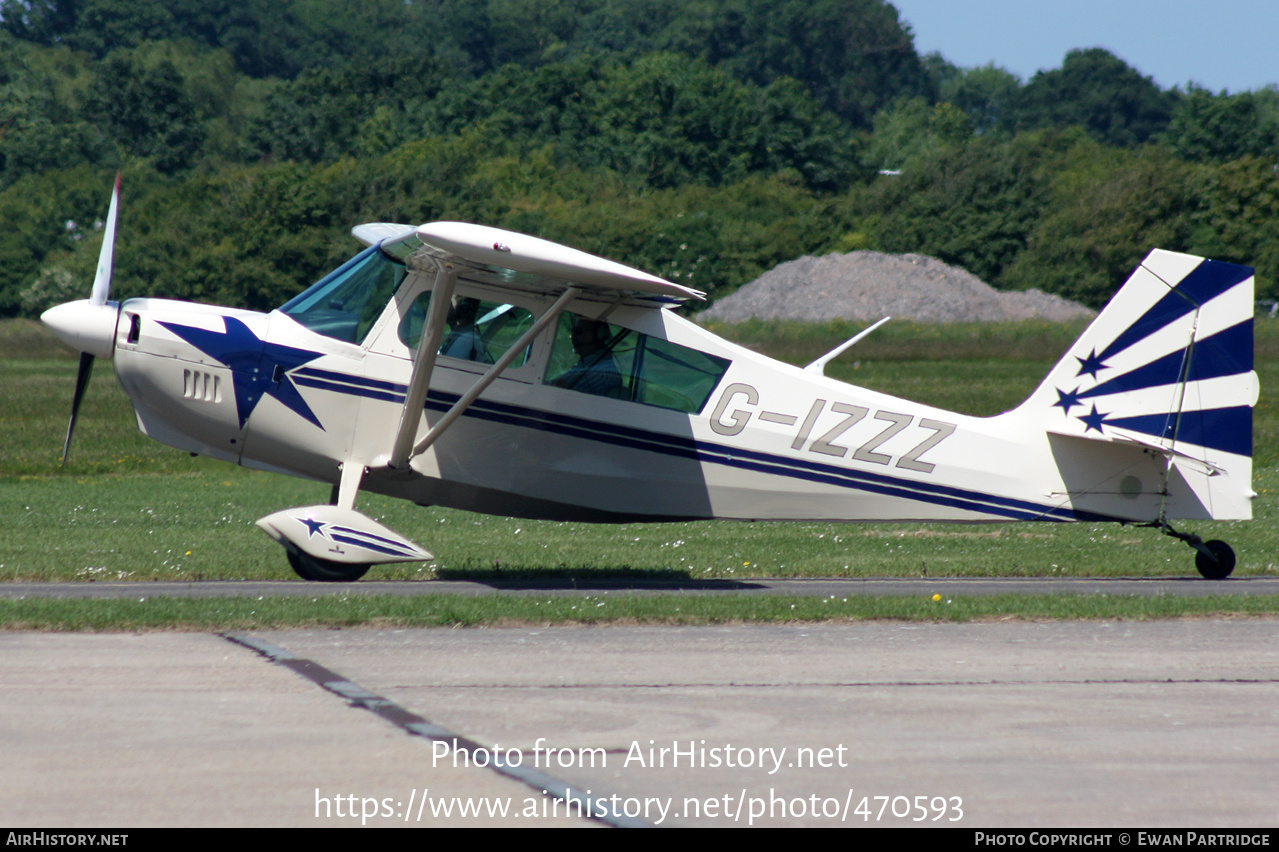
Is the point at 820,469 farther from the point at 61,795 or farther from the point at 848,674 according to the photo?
the point at 61,795

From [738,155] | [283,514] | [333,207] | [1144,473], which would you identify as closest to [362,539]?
[283,514]

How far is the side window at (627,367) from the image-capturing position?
11.2 meters

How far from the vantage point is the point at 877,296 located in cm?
5800

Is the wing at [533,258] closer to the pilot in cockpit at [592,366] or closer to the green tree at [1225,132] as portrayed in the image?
the pilot in cockpit at [592,366]

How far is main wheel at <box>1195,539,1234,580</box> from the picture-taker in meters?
11.9

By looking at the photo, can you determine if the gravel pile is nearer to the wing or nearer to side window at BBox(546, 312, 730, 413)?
side window at BBox(546, 312, 730, 413)

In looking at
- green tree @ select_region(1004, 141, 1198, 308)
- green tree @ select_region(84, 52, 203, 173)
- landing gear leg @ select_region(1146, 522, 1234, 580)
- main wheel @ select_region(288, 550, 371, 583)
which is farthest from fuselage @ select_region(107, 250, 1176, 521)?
green tree @ select_region(84, 52, 203, 173)

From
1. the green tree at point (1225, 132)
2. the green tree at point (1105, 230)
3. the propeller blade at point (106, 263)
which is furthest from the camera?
the green tree at point (1225, 132)

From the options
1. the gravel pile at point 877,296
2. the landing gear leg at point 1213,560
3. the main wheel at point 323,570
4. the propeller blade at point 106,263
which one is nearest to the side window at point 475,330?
the main wheel at point 323,570

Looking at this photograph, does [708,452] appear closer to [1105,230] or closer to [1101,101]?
[1105,230]

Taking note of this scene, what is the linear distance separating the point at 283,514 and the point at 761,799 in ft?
20.4

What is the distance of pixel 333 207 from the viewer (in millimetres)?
63031

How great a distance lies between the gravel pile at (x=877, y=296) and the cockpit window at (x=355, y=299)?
45630 mm

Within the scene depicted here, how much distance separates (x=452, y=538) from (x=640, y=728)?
383 inches
